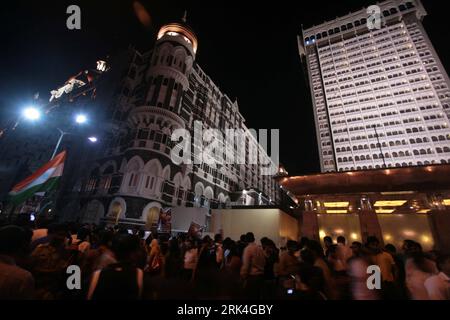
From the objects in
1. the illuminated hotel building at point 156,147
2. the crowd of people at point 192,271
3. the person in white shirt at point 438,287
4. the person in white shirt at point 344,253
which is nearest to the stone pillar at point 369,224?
the person in white shirt at point 344,253

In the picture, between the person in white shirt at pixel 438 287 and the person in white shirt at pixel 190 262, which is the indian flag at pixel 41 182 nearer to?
the person in white shirt at pixel 190 262

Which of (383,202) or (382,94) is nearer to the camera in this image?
(383,202)

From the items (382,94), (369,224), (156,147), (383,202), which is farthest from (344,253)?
(382,94)

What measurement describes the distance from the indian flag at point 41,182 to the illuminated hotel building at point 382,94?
54.0 meters

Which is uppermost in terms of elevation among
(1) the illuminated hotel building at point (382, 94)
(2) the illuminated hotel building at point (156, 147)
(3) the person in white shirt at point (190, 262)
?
(1) the illuminated hotel building at point (382, 94)

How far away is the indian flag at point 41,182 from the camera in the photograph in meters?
10.4

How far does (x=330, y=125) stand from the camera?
5788 cm

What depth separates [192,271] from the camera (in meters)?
6.17

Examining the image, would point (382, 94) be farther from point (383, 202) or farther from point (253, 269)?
point (253, 269)

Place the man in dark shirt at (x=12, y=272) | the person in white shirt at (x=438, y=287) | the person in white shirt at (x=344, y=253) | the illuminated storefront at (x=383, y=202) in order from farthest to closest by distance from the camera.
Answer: the illuminated storefront at (x=383, y=202) < the person in white shirt at (x=344, y=253) < the person in white shirt at (x=438, y=287) < the man in dark shirt at (x=12, y=272)

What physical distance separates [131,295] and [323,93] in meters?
71.6

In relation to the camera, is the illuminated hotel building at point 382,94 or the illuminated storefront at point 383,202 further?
the illuminated hotel building at point 382,94

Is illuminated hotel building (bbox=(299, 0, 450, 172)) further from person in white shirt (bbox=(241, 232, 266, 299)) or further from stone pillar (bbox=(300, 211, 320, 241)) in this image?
person in white shirt (bbox=(241, 232, 266, 299))

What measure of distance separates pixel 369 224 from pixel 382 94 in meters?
54.2
